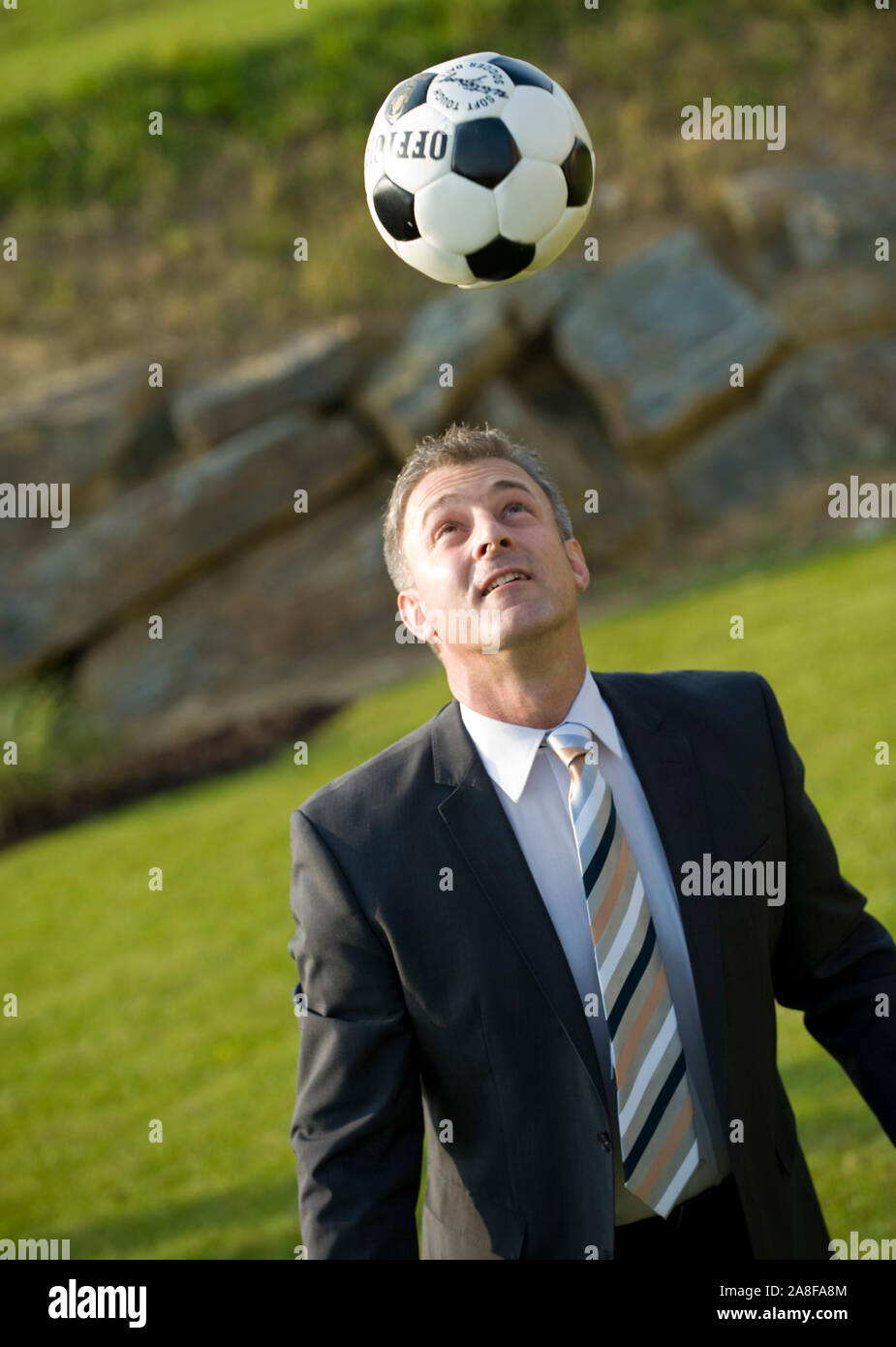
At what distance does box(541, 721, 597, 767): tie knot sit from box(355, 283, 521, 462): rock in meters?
11.9

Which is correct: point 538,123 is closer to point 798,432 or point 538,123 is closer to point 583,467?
point 583,467

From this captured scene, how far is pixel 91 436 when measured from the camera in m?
15.3

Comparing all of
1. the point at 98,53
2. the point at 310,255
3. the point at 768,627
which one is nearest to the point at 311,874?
the point at 768,627

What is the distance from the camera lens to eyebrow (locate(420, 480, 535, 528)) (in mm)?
3057

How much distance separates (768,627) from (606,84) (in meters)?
12.0

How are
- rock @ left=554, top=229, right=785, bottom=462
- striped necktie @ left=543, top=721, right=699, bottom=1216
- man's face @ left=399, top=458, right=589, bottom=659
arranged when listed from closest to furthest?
striped necktie @ left=543, top=721, right=699, bottom=1216 < man's face @ left=399, top=458, right=589, bottom=659 < rock @ left=554, top=229, right=785, bottom=462

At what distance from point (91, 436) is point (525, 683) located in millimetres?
13465

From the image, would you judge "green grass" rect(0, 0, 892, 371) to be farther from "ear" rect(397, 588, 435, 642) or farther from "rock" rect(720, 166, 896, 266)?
"ear" rect(397, 588, 435, 642)

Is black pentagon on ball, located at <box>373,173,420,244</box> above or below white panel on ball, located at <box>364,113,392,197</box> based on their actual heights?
below

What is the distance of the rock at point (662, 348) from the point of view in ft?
48.2

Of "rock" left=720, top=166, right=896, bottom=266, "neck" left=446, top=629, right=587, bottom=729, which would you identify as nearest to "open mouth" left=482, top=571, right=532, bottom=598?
"neck" left=446, top=629, right=587, bottom=729

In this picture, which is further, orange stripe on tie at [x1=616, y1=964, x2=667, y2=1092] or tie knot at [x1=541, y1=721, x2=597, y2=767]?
tie knot at [x1=541, y1=721, x2=597, y2=767]

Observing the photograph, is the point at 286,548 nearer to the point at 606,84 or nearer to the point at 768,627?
the point at 768,627

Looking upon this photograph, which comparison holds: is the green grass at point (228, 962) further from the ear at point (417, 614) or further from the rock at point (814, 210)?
the rock at point (814, 210)
